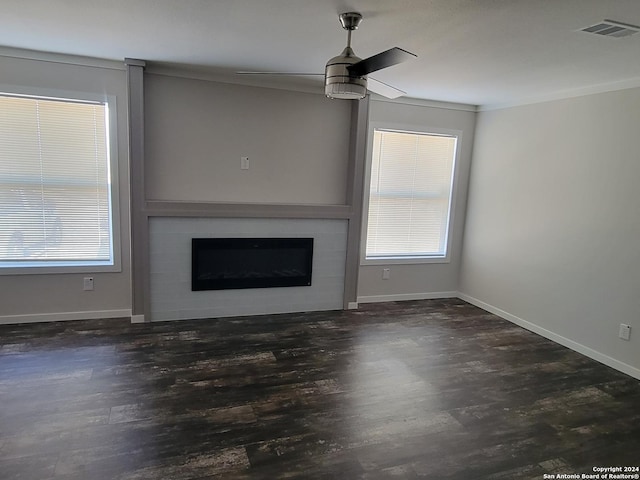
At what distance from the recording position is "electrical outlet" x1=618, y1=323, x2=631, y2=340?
3.41 m

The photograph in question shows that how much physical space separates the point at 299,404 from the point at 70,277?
105 inches

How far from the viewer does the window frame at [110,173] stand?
11.7 ft

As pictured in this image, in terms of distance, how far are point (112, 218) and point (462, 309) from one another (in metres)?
4.02

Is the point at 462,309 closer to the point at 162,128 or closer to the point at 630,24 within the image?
the point at 630,24

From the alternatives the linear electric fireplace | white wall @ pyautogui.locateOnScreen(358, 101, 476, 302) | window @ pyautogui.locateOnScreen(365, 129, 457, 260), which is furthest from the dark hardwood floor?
window @ pyautogui.locateOnScreen(365, 129, 457, 260)

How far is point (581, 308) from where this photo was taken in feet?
12.5

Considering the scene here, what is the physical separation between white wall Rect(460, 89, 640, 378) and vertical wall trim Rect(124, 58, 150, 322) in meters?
3.88

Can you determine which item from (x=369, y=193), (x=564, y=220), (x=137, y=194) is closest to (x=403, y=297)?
(x=369, y=193)

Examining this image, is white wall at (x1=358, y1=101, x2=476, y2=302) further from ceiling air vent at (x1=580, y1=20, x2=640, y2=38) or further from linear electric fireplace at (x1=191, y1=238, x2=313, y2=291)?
ceiling air vent at (x1=580, y1=20, x2=640, y2=38)

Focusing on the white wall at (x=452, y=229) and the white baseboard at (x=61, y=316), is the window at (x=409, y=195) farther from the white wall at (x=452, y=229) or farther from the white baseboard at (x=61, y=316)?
the white baseboard at (x=61, y=316)

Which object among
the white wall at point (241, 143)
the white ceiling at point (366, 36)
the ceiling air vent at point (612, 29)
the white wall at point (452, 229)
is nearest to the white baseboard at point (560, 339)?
the white wall at point (452, 229)

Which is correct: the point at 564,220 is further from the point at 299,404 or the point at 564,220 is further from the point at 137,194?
the point at 137,194

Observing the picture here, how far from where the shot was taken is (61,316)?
3.93 meters

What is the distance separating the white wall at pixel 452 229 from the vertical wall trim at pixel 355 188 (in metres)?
0.20
